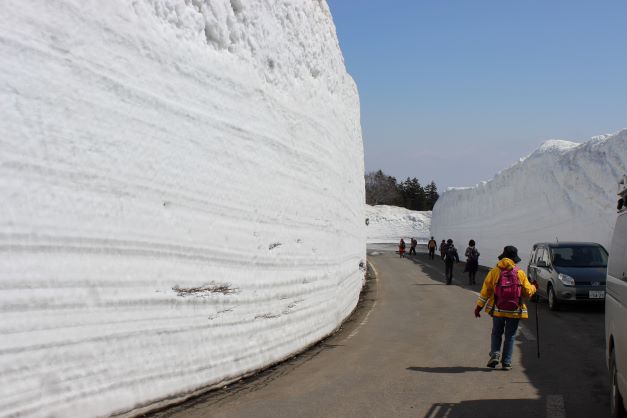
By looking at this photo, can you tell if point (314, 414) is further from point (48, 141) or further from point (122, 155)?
point (48, 141)

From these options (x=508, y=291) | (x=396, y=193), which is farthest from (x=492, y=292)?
A: (x=396, y=193)

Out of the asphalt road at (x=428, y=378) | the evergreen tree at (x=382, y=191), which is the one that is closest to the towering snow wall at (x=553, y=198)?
the asphalt road at (x=428, y=378)

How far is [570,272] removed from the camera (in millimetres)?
15961

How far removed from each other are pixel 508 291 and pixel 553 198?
24.3 m

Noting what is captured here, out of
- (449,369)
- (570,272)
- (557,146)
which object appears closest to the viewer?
(449,369)

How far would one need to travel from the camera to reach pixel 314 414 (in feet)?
22.1

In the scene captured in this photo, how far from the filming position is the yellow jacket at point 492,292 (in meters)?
9.27

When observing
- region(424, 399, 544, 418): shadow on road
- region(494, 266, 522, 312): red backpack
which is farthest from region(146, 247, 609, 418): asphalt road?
region(494, 266, 522, 312): red backpack

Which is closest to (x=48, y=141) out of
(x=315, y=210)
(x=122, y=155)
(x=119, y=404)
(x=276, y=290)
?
(x=122, y=155)

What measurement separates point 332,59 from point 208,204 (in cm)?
705

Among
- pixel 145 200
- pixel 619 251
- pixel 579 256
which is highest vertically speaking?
pixel 145 200

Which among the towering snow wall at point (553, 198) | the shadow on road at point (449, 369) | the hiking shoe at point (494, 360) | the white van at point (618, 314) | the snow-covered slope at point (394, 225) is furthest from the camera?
the snow-covered slope at point (394, 225)

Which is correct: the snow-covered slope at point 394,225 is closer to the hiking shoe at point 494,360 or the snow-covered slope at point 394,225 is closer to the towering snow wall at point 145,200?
the hiking shoe at point 494,360

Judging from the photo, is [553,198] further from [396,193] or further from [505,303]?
[396,193]
